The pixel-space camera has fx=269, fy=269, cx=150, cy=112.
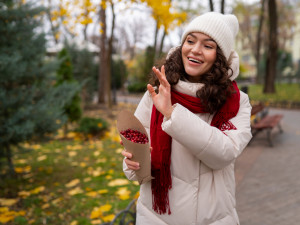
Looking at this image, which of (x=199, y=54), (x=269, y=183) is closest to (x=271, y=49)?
(x=269, y=183)

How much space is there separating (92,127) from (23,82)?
3010 millimetres

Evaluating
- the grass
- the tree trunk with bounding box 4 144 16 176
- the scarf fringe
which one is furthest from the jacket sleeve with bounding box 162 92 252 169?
the tree trunk with bounding box 4 144 16 176

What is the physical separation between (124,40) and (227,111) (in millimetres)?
36149

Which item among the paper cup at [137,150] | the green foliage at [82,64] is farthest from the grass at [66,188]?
the green foliage at [82,64]

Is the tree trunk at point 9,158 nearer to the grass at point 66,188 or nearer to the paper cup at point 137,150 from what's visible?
the grass at point 66,188

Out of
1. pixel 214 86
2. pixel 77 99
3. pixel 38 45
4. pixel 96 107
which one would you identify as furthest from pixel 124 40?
pixel 214 86

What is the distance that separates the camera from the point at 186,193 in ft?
4.75

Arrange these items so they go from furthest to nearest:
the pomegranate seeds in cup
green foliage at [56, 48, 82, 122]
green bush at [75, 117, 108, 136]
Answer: green foliage at [56, 48, 82, 122]
green bush at [75, 117, 108, 136]
the pomegranate seeds in cup

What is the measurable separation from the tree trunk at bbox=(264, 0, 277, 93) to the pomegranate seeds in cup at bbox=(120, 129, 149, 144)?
13.9 meters

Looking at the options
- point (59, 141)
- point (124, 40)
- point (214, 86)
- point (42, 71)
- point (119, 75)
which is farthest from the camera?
point (124, 40)

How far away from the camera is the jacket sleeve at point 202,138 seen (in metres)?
1.25

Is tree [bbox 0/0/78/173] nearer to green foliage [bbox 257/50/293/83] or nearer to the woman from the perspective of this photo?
the woman

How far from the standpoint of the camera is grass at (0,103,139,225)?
10.8 feet

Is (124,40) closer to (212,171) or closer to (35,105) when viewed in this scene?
(35,105)
